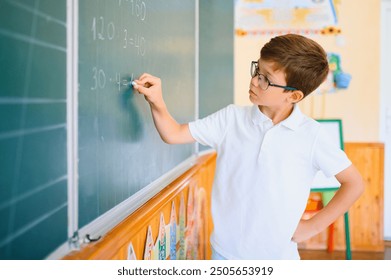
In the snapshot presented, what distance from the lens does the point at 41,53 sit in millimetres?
800

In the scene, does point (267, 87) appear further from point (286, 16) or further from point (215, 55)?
point (286, 16)

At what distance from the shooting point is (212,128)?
141 cm

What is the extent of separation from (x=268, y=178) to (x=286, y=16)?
262 centimetres

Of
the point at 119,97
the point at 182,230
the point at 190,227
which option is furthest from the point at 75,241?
the point at 190,227

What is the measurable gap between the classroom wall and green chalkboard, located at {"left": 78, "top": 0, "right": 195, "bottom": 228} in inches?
87.6

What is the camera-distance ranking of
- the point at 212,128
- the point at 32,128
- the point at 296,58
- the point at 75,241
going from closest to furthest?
the point at 32,128, the point at 75,241, the point at 296,58, the point at 212,128

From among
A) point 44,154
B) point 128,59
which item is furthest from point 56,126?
point 128,59

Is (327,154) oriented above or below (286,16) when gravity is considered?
below

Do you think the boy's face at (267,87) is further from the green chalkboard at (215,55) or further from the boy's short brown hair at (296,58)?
the green chalkboard at (215,55)

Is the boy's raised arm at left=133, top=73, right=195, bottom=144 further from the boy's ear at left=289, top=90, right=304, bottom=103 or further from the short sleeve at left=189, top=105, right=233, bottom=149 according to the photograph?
the boy's ear at left=289, top=90, right=304, bottom=103

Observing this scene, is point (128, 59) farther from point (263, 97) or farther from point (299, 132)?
point (299, 132)

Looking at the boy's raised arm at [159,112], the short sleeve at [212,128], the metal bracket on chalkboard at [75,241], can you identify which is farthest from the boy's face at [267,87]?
the metal bracket on chalkboard at [75,241]

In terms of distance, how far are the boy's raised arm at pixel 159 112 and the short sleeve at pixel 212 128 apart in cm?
2

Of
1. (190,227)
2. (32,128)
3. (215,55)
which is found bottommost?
(190,227)
